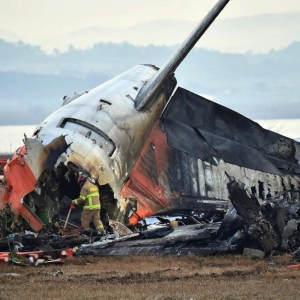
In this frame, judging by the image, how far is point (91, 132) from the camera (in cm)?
2200

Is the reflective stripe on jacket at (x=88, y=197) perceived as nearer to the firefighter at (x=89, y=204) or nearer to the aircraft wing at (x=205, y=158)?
the firefighter at (x=89, y=204)

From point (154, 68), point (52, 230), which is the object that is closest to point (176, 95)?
point (154, 68)

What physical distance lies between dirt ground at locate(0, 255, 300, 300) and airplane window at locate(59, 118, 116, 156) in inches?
216

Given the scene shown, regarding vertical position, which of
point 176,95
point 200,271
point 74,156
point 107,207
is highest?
point 176,95

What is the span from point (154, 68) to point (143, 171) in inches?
205

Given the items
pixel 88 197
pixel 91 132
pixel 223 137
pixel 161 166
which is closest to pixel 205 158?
pixel 223 137

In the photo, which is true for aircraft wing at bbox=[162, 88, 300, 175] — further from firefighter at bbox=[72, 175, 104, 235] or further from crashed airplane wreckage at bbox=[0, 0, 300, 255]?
firefighter at bbox=[72, 175, 104, 235]

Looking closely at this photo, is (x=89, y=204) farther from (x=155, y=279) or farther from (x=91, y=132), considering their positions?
(x=155, y=279)

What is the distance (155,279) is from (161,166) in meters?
12.2

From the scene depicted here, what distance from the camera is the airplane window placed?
2184cm

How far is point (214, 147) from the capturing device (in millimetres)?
26672

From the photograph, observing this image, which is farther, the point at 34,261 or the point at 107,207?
the point at 107,207

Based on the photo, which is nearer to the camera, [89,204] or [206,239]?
[206,239]

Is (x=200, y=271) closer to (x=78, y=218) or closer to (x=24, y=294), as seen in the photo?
(x=24, y=294)
